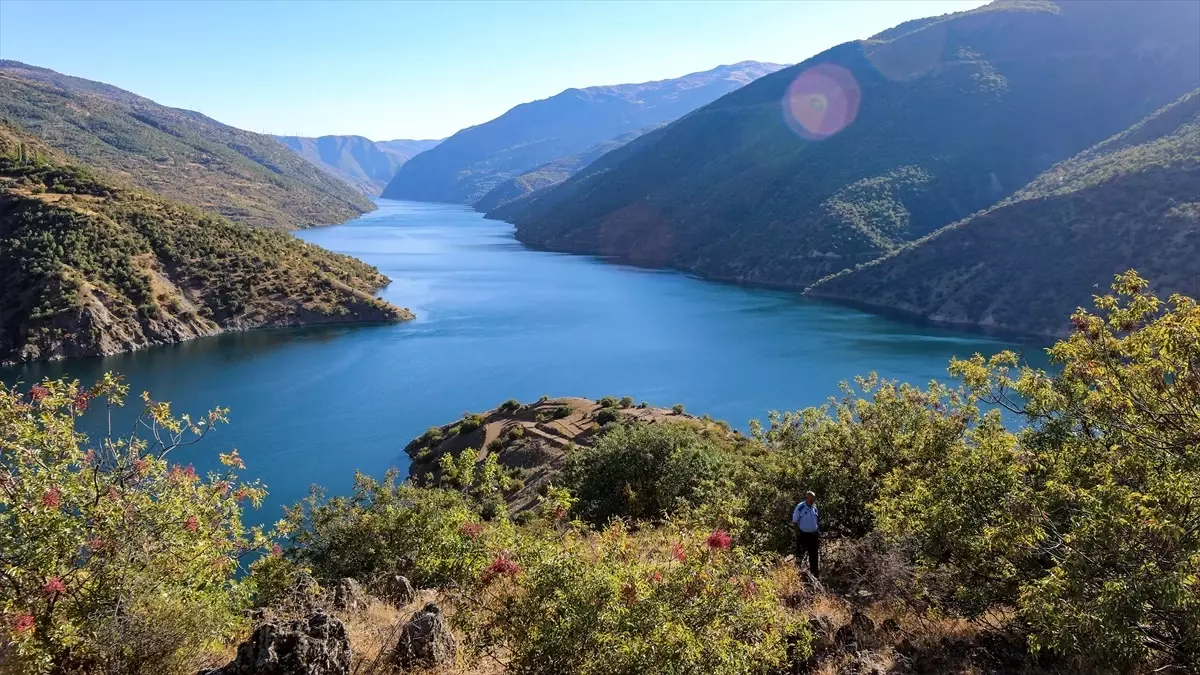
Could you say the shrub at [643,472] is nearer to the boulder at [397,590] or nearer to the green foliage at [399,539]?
the green foliage at [399,539]

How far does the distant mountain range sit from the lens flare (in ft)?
1.86

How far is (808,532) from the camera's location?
1098cm

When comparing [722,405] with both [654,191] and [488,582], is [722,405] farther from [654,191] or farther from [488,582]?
[654,191]

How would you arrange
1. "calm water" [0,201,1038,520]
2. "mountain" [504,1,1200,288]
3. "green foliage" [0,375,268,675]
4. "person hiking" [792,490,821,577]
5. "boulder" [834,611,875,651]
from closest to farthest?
"green foliage" [0,375,268,675] < "boulder" [834,611,875,651] < "person hiking" [792,490,821,577] < "calm water" [0,201,1038,520] < "mountain" [504,1,1200,288]

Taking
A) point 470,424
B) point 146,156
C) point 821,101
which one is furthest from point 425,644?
point 146,156

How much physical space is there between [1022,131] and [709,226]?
59113mm

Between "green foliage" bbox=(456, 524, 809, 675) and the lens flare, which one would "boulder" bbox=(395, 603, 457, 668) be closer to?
"green foliage" bbox=(456, 524, 809, 675)

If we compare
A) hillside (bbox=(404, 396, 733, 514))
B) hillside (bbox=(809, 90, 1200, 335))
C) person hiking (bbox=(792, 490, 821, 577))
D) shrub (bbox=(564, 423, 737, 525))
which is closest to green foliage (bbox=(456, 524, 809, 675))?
person hiking (bbox=(792, 490, 821, 577))

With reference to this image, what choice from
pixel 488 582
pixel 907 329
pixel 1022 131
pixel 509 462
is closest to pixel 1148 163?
pixel 907 329

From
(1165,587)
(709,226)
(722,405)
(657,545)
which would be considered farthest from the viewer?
(709,226)

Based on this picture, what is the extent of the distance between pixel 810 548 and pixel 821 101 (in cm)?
16963

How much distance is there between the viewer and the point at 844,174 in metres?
127

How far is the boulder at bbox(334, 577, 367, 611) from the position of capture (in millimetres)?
8242

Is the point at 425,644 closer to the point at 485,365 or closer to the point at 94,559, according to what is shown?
the point at 94,559
